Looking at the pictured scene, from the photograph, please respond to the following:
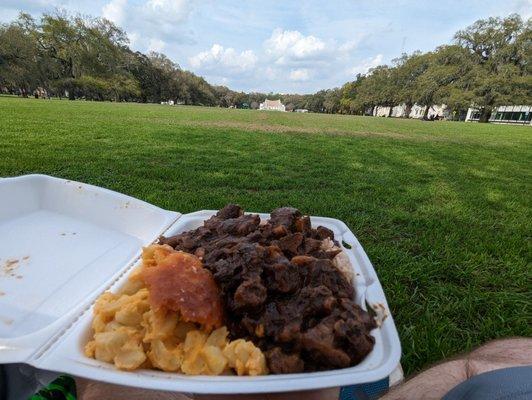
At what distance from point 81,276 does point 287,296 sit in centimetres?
110

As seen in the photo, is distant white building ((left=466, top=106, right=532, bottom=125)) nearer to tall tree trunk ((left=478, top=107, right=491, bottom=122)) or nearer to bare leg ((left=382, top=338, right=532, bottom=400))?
tall tree trunk ((left=478, top=107, right=491, bottom=122))

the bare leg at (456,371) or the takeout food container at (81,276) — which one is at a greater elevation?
the takeout food container at (81,276)

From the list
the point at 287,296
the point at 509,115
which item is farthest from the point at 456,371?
the point at 509,115

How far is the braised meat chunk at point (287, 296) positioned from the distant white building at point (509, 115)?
197 feet

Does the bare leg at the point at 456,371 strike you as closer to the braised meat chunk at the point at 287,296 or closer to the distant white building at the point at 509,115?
the braised meat chunk at the point at 287,296

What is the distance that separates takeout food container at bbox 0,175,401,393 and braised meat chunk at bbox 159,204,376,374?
2.5 inches

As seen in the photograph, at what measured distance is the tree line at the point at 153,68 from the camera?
44.4 metres

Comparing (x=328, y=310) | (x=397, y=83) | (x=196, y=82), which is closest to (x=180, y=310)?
(x=328, y=310)

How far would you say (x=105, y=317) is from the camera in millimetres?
1225

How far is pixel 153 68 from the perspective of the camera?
7112 centimetres

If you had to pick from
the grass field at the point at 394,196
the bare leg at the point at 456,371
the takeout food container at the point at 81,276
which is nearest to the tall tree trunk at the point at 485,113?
the grass field at the point at 394,196

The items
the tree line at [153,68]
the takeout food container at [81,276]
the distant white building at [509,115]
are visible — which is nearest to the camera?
the takeout food container at [81,276]

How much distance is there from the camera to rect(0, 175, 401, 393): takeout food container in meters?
1.03

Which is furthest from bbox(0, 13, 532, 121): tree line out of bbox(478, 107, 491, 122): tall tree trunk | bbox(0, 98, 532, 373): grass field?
bbox(0, 98, 532, 373): grass field
